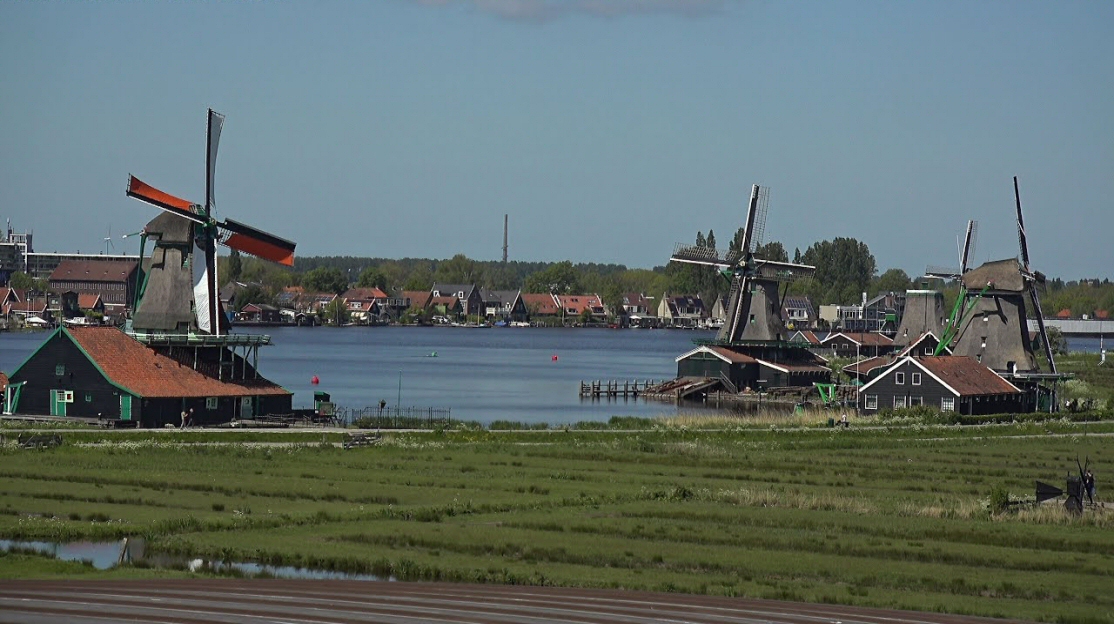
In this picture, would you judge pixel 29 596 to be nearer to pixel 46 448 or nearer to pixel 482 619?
pixel 482 619

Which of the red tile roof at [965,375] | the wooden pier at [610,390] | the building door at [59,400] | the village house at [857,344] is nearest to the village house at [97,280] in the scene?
the village house at [857,344]

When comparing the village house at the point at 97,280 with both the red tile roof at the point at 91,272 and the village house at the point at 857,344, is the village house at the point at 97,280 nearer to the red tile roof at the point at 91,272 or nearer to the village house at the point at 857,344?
the red tile roof at the point at 91,272

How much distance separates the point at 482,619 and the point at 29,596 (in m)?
6.85

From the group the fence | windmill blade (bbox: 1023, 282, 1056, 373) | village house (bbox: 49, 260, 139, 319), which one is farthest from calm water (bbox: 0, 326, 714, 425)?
windmill blade (bbox: 1023, 282, 1056, 373)

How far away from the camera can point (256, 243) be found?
6531 centimetres

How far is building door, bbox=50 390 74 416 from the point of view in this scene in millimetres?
56219

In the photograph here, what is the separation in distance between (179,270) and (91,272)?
13842 centimetres

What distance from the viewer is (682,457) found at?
4994 centimetres

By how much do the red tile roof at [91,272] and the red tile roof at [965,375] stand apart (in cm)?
13491

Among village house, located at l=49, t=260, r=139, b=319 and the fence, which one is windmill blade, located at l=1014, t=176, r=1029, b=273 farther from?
village house, located at l=49, t=260, r=139, b=319

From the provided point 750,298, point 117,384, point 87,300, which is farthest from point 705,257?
point 87,300

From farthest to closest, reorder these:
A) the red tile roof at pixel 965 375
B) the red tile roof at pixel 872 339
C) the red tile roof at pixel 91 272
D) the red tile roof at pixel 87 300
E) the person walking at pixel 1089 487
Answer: the red tile roof at pixel 91 272, the red tile roof at pixel 87 300, the red tile roof at pixel 872 339, the red tile roof at pixel 965 375, the person walking at pixel 1089 487

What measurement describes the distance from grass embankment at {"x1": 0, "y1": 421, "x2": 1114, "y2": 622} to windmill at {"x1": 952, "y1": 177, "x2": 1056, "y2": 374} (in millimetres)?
29870

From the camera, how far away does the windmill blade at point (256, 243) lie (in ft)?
208
